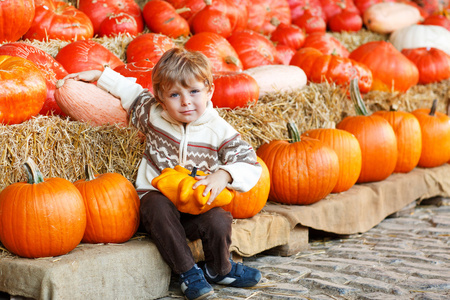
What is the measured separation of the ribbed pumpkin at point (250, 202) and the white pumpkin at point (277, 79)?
106 centimetres

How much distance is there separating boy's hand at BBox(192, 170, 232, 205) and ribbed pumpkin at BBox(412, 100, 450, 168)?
2729 mm

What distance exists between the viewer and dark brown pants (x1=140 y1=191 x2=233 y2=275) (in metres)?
2.63

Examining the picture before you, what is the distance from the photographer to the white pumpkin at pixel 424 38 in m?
6.39

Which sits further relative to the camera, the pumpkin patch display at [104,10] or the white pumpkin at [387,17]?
the white pumpkin at [387,17]

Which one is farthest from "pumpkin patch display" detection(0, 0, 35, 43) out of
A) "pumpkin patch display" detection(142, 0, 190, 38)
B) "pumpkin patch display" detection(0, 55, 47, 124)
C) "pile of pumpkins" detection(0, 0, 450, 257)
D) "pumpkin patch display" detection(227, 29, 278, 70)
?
"pumpkin patch display" detection(227, 29, 278, 70)

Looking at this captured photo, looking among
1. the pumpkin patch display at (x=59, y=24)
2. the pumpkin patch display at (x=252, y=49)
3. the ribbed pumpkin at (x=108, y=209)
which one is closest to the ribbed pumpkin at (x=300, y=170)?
the ribbed pumpkin at (x=108, y=209)

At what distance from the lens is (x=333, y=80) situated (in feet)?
15.5

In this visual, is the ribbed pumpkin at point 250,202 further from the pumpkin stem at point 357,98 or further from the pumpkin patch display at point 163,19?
the pumpkin patch display at point 163,19

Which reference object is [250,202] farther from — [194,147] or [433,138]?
[433,138]

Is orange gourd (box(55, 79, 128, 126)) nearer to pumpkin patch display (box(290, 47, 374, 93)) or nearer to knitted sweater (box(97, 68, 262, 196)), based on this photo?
knitted sweater (box(97, 68, 262, 196))

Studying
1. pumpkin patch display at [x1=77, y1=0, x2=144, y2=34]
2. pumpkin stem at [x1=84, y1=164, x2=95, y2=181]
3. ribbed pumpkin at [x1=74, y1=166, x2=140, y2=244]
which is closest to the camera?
ribbed pumpkin at [x1=74, y1=166, x2=140, y2=244]

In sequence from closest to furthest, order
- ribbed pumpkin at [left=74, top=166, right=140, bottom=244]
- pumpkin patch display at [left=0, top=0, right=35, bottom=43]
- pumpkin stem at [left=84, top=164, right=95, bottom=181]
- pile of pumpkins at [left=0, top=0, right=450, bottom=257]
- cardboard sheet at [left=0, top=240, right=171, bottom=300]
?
cardboard sheet at [left=0, top=240, right=171, bottom=300] < pile of pumpkins at [left=0, top=0, right=450, bottom=257] < ribbed pumpkin at [left=74, top=166, right=140, bottom=244] < pumpkin stem at [left=84, top=164, right=95, bottom=181] < pumpkin patch display at [left=0, top=0, right=35, bottom=43]

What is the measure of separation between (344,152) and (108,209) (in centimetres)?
185

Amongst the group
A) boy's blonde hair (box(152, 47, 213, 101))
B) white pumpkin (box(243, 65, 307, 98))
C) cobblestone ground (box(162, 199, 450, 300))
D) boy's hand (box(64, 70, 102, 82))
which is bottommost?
cobblestone ground (box(162, 199, 450, 300))
